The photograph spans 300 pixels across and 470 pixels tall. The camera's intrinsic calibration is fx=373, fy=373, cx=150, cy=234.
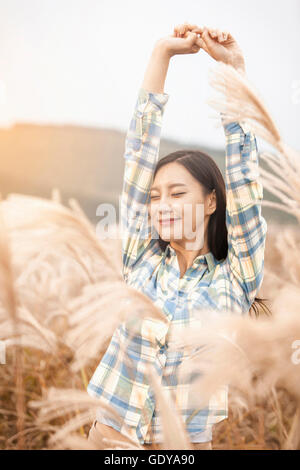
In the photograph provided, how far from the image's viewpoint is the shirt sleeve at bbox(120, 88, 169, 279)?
0.75m

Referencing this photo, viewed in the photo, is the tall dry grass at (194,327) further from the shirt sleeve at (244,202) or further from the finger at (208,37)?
the finger at (208,37)

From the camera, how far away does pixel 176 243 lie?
77cm

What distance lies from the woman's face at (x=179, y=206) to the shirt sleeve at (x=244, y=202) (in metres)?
0.09

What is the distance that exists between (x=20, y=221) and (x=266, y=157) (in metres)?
0.32

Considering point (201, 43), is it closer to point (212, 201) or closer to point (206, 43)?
point (206, 43)

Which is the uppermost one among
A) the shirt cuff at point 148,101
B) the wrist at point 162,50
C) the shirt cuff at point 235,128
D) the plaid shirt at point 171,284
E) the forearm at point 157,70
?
the wrist at point 162,50

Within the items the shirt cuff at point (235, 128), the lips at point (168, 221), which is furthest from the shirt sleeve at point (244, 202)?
the lips at point (168, 221)

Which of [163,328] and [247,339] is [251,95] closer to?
[247,339]

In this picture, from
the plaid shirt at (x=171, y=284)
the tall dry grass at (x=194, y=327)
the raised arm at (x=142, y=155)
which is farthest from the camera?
the raised arm at (x=142, y=155)

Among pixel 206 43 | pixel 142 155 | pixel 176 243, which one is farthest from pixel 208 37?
pixel 176 243

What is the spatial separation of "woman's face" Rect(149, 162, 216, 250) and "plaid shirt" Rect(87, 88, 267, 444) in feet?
0.11

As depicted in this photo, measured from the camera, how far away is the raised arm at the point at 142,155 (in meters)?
0.74

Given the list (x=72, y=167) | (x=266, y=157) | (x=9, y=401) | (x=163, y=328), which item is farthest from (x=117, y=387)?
(x=72, y=167)

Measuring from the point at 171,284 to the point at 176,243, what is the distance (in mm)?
99
